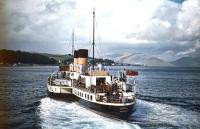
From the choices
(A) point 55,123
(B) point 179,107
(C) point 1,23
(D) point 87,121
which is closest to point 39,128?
(A) point 55,123

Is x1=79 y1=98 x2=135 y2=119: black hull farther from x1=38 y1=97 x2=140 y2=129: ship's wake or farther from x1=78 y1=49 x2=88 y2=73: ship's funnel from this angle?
x1=78 y1=49 x2=88 y2=73: ship's funnel

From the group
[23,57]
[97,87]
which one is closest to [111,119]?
[97,87]

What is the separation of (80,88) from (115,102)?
318 cm

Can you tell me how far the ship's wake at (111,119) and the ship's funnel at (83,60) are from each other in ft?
6.65

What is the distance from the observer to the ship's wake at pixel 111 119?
11.1m

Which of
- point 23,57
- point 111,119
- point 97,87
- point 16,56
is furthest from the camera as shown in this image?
point 23,57

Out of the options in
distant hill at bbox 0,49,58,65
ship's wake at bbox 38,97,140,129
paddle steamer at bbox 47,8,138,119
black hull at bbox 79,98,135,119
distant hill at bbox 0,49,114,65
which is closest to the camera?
ship's wake at bbox 38,97,140,129

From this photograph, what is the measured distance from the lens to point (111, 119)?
11.7 metres

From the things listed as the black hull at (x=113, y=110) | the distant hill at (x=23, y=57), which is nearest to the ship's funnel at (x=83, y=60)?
the distant hill at (x=23, y=57)

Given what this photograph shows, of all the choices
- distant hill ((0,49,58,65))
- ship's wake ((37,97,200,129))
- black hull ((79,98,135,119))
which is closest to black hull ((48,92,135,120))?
black hull ((79,98,135,119))

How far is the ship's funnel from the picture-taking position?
1656 centimetres

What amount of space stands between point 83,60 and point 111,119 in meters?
5.72

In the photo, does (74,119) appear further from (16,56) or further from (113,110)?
(16,56)

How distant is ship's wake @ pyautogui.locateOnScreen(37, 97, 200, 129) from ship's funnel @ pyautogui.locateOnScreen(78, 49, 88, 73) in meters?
2.03
